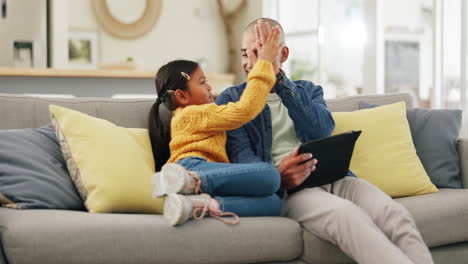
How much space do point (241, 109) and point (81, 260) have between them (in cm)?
66

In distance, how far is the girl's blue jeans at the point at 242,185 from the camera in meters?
1.79

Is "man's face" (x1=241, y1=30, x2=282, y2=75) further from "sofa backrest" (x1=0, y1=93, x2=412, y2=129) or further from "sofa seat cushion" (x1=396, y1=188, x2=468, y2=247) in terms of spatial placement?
"sofa seat cushion" (x1=396, y1=188, x2=468, y2=247)

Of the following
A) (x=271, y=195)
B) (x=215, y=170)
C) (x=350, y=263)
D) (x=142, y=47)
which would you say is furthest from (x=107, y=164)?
(x=142, y=47)

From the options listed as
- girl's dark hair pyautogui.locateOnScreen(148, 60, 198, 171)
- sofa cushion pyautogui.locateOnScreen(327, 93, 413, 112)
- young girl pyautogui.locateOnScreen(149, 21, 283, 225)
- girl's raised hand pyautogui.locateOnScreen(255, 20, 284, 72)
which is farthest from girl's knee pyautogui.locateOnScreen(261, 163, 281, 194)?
sofa cushion pyautogui.locateOnScreen(327, 93, 413, 112)

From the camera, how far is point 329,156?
6.28 feet

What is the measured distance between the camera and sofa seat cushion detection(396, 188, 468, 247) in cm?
206

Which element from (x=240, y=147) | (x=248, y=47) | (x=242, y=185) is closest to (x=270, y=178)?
(x=242, y=185)

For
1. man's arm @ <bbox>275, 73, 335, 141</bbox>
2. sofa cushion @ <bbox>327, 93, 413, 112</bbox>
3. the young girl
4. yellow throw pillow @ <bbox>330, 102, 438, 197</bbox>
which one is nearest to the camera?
the young girl

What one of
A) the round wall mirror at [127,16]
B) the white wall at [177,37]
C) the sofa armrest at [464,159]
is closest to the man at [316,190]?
the sofa armrest at [464,159]

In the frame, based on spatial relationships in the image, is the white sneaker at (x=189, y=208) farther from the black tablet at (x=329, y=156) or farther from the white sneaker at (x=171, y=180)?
the black tablet at (x=329, y=156)

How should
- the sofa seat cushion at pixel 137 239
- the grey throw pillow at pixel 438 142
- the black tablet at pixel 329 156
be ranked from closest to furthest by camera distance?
the sofa seat cushion at pixel 137 239, the black tablet at pixel 329 156, the grey throw pillow at pixel 438 142

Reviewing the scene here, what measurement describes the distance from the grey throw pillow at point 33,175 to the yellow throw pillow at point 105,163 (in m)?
0.04

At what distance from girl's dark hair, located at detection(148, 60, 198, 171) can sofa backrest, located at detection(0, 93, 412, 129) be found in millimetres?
125

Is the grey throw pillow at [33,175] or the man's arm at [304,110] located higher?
the man's arm at [304,110]
